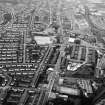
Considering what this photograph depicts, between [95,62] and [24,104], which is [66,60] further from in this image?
[24,104]

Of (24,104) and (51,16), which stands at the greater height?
(51,16)

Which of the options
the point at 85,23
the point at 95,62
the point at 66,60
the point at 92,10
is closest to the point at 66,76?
the point at 66,60

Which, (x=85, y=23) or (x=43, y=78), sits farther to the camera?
(x=85, y=23)

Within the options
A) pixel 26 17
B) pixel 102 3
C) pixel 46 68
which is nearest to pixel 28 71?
pixel 46 68

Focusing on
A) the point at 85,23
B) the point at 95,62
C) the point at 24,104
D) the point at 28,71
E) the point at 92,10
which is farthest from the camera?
the point at 92,10

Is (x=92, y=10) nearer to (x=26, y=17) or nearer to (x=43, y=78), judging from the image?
(x=26, y=17)

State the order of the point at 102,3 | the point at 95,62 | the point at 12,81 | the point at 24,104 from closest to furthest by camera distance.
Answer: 1. the point at 24,104
2. the point at 12,81
3. the point at 95,62
4. the point at 102,3
